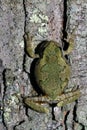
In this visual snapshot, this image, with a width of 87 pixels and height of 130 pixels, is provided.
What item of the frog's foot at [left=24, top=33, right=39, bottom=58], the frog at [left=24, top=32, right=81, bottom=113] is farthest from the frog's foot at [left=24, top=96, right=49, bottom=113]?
the frog's foot at [left=24, top=33, right=39, bottom=58]

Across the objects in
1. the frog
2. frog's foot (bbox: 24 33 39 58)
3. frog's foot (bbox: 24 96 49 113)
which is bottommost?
frog's foot (bbox: 24 96 49 113)

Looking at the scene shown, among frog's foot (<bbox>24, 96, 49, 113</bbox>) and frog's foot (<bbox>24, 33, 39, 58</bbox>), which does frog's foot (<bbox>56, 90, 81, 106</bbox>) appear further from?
frog's foot (<bbox>24, 33, 39, 58</bbox>)

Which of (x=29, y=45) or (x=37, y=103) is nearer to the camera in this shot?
(x=29, y=45)

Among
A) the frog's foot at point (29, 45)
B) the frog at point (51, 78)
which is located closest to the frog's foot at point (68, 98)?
the frog at point (51, 78)

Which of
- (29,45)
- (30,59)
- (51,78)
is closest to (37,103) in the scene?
(51,78)

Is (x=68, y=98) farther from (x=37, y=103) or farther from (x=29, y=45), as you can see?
(x=29, y=45)

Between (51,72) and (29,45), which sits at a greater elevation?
(29,45)

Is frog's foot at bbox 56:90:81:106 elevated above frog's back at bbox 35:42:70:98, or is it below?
below
